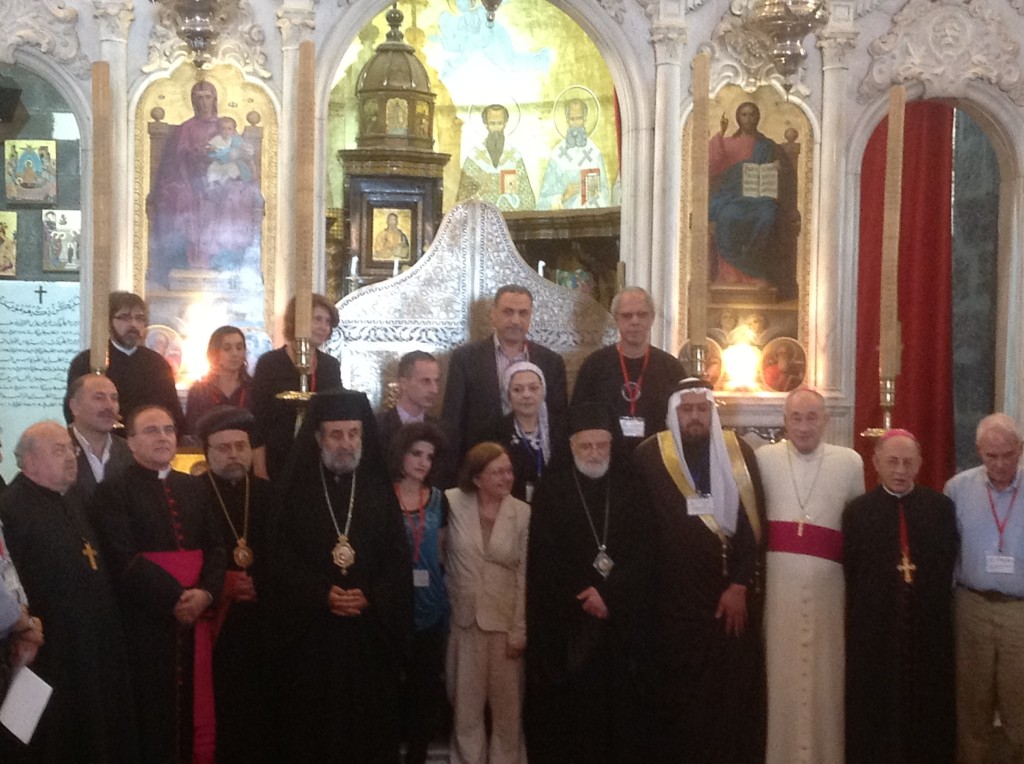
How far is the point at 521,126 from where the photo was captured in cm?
1163

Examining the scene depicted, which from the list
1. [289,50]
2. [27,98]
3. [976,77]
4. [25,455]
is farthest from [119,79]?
[976,77]

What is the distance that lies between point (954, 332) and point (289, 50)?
5.07 m

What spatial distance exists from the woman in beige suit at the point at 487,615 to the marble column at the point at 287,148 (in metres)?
2.48

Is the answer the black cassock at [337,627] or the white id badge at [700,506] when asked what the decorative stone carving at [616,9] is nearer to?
the white id badge at [700,506]

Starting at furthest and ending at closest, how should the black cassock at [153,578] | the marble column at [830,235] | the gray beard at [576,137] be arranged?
the gray beard at [576,137] → the marble column at [830,235] → the black cassock at [153,578]

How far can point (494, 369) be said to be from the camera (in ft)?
19.6

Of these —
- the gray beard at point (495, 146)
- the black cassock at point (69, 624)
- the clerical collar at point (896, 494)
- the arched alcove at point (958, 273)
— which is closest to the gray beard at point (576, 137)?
the gray beard at point (495, 146)

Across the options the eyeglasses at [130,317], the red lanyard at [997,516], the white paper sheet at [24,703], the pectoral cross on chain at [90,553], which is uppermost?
the eyeglasses at [130,317]

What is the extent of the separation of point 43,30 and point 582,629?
14.4 ft

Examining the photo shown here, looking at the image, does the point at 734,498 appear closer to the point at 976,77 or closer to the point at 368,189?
the point at 976,77

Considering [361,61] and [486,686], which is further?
[361,61]

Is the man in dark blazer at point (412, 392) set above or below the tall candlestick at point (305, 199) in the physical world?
below

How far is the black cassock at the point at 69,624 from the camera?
4.27m

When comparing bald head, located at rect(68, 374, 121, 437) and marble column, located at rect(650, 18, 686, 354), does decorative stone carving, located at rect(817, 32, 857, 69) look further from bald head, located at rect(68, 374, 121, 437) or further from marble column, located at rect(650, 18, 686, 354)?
bald head, located at rect(68, 374, 121, 437)
